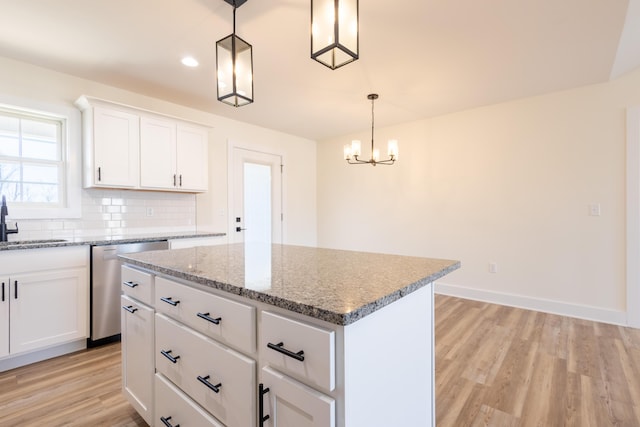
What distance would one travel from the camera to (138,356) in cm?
165

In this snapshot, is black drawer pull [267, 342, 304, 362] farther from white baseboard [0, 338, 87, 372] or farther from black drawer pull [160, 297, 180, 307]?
white baseboard [0, 338, 87, 372]

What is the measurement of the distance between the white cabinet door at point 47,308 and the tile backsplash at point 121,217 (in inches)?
25.2

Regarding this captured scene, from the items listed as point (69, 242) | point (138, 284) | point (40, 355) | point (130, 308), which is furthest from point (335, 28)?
point (40, 355)

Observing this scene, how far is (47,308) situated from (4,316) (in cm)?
24

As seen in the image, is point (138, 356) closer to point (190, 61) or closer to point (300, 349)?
point (300, 349)

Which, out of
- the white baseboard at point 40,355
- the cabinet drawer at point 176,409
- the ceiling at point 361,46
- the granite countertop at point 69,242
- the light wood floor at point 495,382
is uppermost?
the ceiling at point 361,46

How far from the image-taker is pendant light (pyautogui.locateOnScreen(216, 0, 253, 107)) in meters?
1.70

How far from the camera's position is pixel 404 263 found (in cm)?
144

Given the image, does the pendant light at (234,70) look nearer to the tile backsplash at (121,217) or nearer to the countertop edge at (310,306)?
the countertop edge at (310,306)

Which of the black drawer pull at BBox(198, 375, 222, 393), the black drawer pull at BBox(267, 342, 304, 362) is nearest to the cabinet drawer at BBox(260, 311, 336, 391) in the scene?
the black drawer pull at BBox(267, 342, 304, 362)

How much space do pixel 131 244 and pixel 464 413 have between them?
9.37 ft

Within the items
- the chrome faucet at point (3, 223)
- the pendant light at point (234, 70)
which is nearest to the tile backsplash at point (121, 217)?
the chrome faucet at point (3, 223)

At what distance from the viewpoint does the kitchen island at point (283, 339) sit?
822 millimetres

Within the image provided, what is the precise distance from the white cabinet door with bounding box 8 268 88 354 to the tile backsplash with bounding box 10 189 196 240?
25.2 inches
